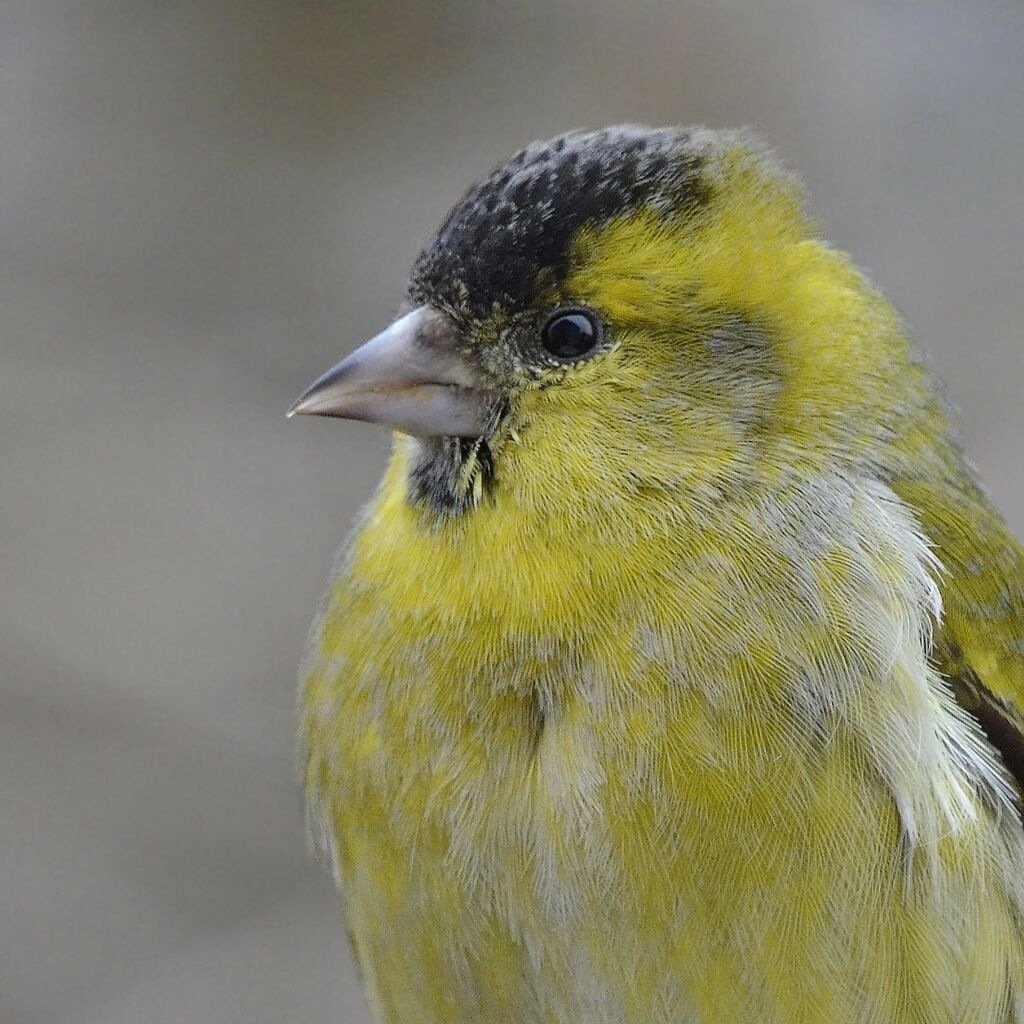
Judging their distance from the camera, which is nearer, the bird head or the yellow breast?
the yellow breast

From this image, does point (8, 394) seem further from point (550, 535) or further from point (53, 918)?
point (550, 535)

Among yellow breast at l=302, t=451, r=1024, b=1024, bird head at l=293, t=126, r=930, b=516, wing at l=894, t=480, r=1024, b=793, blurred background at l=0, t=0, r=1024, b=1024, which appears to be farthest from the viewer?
blurred background at l=0, t=0, r=1024, b=1024

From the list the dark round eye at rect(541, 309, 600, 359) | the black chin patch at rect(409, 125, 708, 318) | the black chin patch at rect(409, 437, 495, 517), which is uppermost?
the black chin patch at rect(409, 125, 708, 318)

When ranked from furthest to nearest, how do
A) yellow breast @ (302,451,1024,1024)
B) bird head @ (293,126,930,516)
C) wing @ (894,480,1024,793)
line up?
wing @ (894,480,1024,793), bird head @ (293,126,930,516), yellow breast @ (302,451,1024,1024)

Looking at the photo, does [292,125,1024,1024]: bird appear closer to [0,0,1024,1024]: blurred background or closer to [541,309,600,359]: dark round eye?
[541,309,600,359]: dark round eye

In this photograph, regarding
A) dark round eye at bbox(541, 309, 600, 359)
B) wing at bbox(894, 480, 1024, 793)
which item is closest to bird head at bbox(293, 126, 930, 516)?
dark round eye at bbox(541, 309, 600, 359)

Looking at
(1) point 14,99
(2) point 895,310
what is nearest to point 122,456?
(1) point 14,99

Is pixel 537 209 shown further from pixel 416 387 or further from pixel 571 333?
pixel 416 387

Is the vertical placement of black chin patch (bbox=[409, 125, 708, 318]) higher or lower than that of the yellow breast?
higher

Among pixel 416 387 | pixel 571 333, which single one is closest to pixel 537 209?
pixel 571 333
